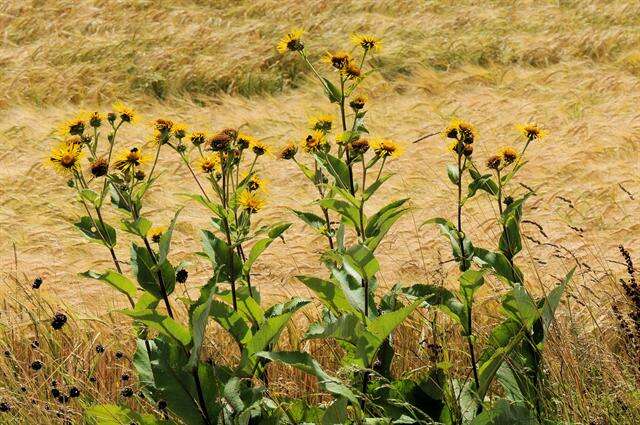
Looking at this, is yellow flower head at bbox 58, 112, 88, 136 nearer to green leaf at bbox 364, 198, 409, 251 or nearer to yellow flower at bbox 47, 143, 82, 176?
yellow flower at bbox 47, 143, 82, 176

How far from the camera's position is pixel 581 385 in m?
1.93

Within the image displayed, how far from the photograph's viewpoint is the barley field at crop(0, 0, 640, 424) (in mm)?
2182

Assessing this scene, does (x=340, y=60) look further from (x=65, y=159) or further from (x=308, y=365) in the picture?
(x=308, y=365)

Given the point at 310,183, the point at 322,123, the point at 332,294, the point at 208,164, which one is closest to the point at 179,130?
the point at 208,164

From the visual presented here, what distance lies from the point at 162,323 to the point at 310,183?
9.05 ft

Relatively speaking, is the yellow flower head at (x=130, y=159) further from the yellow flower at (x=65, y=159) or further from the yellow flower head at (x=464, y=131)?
the yellow flower head at (x=464, y=131)

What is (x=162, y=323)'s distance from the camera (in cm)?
155

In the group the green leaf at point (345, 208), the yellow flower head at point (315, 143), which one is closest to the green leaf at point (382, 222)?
the green leaf at point (345, 208)

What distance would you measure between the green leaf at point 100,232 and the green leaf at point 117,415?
33cm

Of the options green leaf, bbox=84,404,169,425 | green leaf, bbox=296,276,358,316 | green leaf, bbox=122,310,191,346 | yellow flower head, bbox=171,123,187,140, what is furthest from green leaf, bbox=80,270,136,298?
yellow flower head, bbox=171,123,187,140

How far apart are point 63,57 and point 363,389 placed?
5375mm

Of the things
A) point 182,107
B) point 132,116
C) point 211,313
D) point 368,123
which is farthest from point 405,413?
point 182,107

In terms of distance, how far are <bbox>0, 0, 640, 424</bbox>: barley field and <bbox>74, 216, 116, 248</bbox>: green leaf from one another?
0.18m

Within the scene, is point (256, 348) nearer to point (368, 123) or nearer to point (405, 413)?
point (405, 413)
